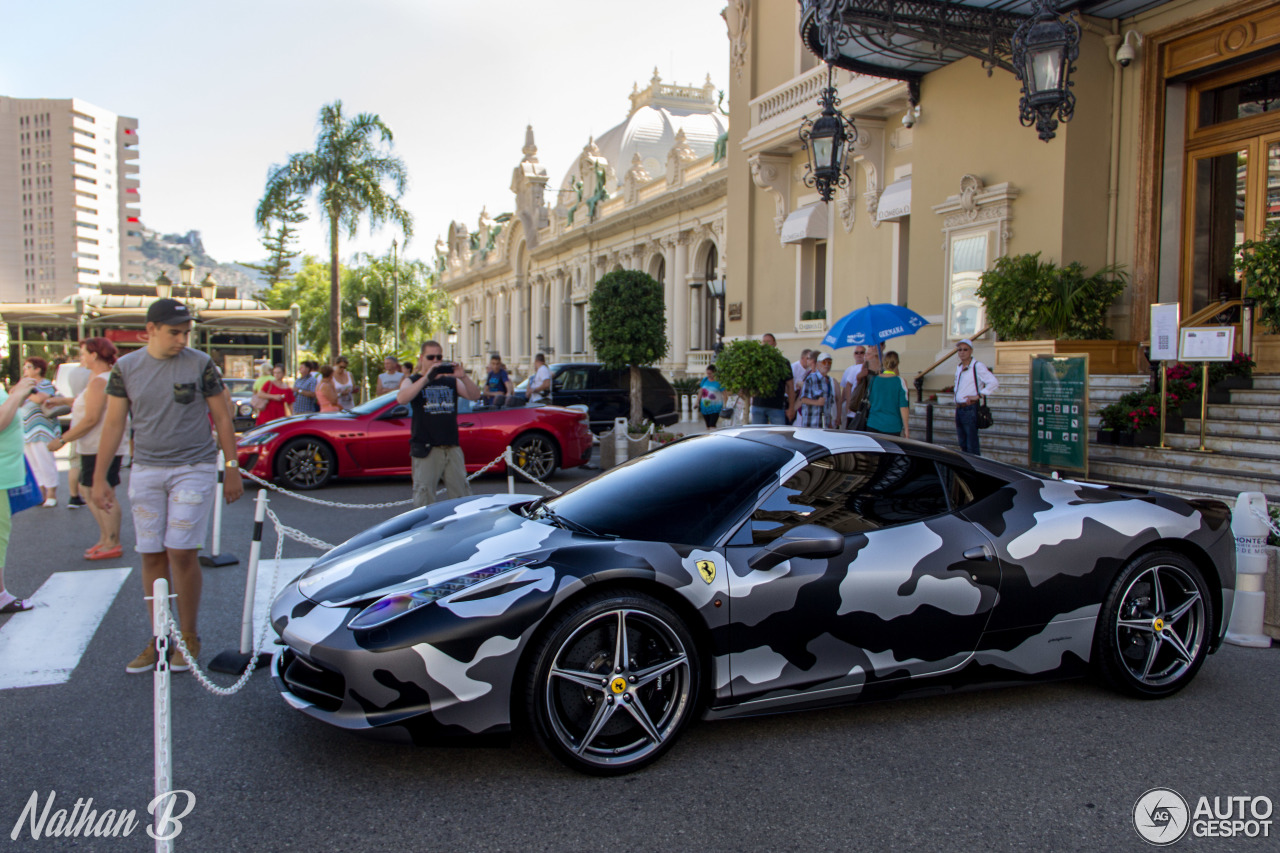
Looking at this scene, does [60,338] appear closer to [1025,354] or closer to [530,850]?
[1025,354]

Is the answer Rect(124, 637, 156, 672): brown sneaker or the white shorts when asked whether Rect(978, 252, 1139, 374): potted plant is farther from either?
Rect(124, 637, 156, 672): brown sneaker

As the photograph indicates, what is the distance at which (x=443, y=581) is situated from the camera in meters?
3.61

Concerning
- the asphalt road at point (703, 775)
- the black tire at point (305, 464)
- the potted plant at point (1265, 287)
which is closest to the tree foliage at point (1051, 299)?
→ the potted plant at point (1265, 287)

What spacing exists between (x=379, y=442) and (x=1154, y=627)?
9734mm

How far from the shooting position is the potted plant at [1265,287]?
9477 millimetres

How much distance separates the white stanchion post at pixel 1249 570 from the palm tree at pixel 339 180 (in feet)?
96.8

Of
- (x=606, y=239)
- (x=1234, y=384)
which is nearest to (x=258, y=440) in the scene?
(x=1234, y=384)

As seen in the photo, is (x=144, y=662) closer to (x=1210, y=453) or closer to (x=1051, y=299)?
(x=1210, y=453)

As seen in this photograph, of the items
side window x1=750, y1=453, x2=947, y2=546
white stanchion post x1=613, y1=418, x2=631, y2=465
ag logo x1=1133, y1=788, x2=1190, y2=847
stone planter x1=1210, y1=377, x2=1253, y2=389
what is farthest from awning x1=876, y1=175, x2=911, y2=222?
ag logo x1=1133, y1=788, x2=1190, y2=847

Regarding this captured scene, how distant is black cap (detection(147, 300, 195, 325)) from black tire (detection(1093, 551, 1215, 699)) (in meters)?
4.91

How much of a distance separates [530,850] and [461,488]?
5428 mm

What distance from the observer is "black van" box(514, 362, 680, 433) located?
19891 millimetres

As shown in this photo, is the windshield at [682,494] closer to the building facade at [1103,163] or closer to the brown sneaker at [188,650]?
the brown sneaker at [188,650]

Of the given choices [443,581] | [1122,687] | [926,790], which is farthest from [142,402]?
[1122,687]
